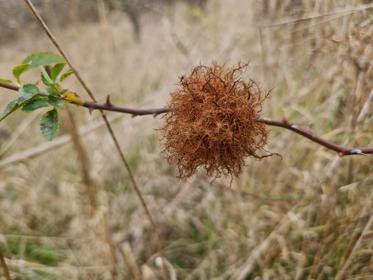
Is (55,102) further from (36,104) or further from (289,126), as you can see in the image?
(289,126)

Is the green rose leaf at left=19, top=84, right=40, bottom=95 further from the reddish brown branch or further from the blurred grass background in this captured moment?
the blurred grass background

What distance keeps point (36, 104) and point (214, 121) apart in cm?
35

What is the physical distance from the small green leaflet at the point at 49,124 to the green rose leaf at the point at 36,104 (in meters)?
0.03

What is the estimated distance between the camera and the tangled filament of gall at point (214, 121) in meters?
0.76

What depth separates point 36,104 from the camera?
79 centimetres

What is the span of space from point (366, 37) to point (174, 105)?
0.86 m

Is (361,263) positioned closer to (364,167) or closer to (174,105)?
(364,167)

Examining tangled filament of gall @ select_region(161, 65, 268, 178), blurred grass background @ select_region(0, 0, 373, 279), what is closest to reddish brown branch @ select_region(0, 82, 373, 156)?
tangled filament of gall @ select_region(161, 65, 268, 178)

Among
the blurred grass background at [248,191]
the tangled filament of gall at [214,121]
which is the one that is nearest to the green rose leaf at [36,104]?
the tangled filament of gall at [214,121]

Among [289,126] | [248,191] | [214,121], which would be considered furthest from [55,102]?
[248,191]

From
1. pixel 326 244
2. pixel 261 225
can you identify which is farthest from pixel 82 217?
pixel 326 244

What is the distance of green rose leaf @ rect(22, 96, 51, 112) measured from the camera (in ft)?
2.57

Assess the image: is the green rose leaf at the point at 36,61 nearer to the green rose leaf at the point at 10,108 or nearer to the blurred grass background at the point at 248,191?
the green rose leaf at the point at 10,108

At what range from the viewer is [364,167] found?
1432mm
